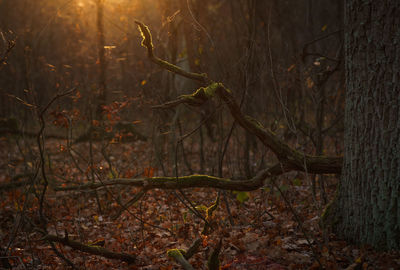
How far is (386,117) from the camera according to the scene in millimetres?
2842

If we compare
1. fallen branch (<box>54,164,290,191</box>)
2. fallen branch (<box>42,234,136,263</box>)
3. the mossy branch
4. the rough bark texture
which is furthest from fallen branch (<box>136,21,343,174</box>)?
fallen branch (<box>42,234,136,263</box>)

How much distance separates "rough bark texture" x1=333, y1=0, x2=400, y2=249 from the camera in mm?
2809

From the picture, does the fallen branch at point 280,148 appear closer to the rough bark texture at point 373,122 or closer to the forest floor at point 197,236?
the rough bark texture at point 373,122

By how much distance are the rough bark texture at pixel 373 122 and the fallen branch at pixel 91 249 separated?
88.5 inches

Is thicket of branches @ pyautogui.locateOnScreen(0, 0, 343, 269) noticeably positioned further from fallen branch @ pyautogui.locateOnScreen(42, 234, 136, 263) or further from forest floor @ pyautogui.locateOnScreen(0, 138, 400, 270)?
forest floor @ pyautogui.locateOnScreen(0, 138, 400, 270)

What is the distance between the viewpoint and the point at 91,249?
119 inches

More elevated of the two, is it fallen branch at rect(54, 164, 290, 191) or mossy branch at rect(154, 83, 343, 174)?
mossy branch at rect(154, 83, 343, 174)

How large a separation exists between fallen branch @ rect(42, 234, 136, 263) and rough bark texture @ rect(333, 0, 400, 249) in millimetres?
2247

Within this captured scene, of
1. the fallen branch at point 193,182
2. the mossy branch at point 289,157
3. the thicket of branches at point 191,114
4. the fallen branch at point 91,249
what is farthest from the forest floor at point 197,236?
the mossy branch at point 289,157

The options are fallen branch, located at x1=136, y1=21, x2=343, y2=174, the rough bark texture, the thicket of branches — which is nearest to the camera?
the rough bark texture

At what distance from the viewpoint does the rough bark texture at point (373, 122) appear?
2809 millimetres

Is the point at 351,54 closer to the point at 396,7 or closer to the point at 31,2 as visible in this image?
the point at 396,7

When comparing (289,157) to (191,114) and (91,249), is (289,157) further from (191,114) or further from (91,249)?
(191,114)

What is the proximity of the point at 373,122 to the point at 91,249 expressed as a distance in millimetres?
2881
